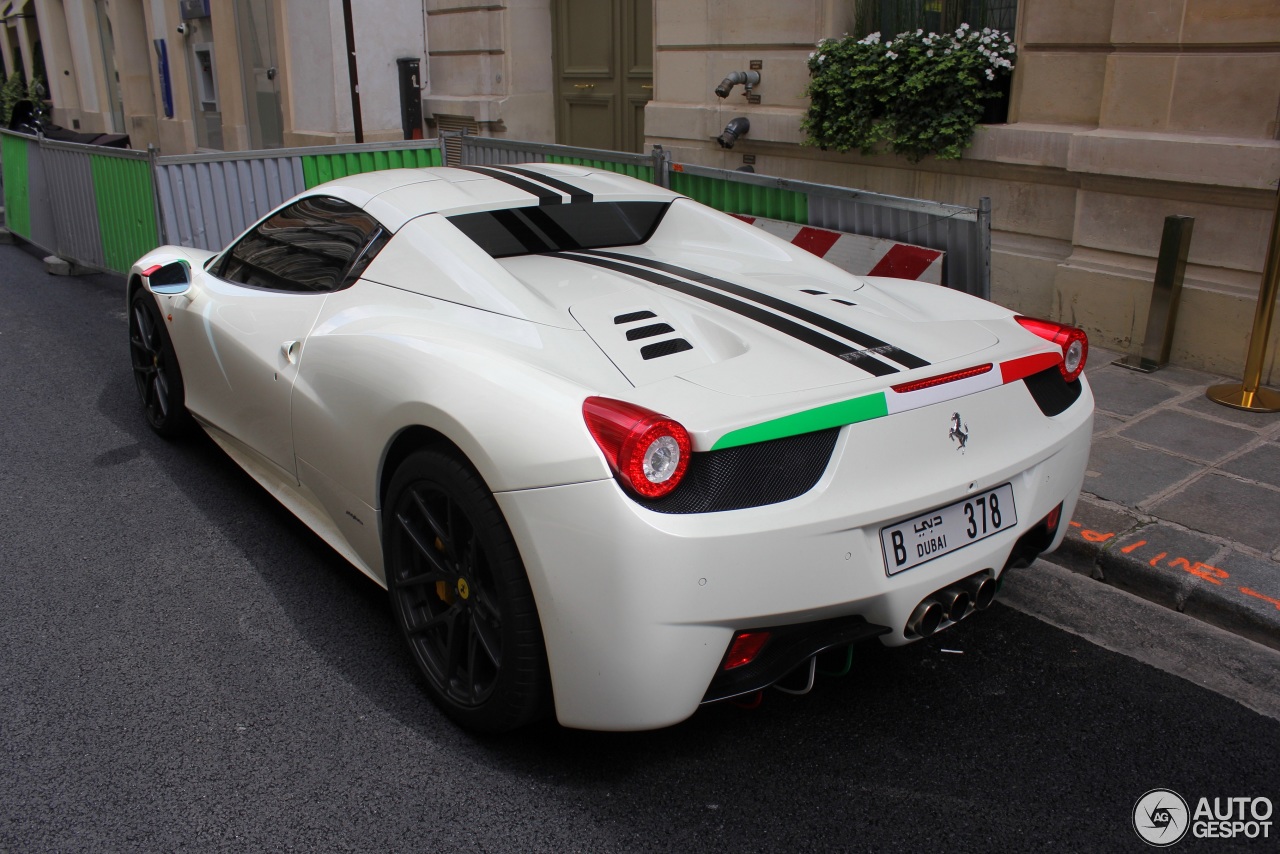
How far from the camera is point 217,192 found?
7699 mm

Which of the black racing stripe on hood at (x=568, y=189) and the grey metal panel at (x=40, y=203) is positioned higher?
the black racing stripe on hood at (x=568, y=189)

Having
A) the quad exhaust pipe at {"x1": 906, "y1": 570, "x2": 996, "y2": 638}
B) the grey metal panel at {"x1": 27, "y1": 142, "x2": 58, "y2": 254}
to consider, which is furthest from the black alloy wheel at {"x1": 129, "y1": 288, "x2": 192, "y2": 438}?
the grey metal panel at {"x1": 27, "y1": 142, "x2": 58, "y2": 254}

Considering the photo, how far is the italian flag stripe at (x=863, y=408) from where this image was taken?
7.99 ft

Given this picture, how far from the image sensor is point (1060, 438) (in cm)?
296

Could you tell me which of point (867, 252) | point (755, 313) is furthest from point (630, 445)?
point (867, 252)

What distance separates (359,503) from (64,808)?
1089mm

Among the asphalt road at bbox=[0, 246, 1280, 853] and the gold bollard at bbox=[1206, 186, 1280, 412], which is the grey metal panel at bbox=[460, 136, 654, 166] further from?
the asphalt road at bbox=[0, 246, 1280, 853]

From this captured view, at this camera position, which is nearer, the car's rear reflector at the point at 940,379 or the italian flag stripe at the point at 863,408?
the italian flag stripe at the point at 863,408

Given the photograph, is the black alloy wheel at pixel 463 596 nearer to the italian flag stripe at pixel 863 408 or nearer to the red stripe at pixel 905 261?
the italian flag stripe at pixel 863 408

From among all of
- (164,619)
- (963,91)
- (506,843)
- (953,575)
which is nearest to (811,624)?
(953,575)

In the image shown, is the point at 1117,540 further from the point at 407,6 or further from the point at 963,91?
the point at 407,6

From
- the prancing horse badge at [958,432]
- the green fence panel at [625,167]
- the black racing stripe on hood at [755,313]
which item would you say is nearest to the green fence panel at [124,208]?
the green fence panel at [625,167]

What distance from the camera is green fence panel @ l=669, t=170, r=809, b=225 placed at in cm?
574

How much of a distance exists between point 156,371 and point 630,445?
3.54 m
